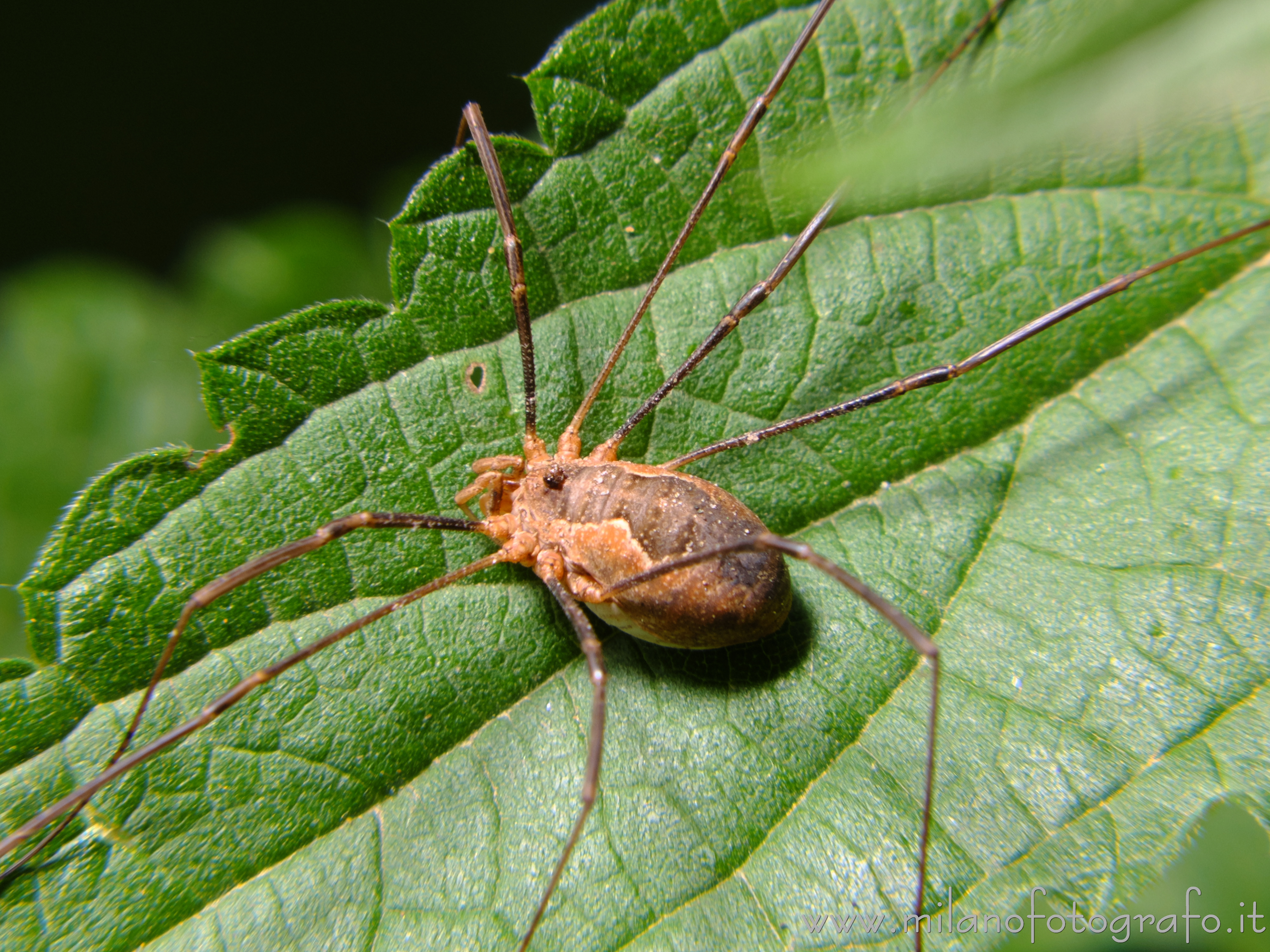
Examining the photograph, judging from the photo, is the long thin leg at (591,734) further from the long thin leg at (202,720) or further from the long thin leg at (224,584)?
the long thin leg at (224,584)

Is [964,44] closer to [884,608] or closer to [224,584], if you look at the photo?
[884,608]

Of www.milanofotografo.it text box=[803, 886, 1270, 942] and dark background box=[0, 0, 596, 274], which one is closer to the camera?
www.milanofotografo.it text box=[803, 886, 1270, 942]

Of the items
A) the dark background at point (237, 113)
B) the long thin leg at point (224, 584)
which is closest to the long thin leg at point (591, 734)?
the long thin leg at point (224, 584)

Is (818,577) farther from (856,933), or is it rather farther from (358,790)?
(358,790)

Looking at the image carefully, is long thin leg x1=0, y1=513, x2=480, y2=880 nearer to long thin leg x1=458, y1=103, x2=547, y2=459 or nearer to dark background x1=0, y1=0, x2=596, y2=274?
long thin leg x1=458, y1=103, x2=547, y2=459

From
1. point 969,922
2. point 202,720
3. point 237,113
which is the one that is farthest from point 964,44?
point 237,113

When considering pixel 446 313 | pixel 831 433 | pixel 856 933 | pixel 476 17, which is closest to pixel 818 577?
pixel 831 433

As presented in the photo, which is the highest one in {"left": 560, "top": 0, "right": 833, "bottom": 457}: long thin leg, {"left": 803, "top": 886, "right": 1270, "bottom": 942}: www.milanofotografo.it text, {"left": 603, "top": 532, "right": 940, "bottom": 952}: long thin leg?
Result: {"left": 560, "top": 0, "right": 833, "bottom": 457}: long thin leg

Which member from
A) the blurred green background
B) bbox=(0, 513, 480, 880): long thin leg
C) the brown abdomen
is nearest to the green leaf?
bbox=(0, 513, 480, 880): long thin leg
